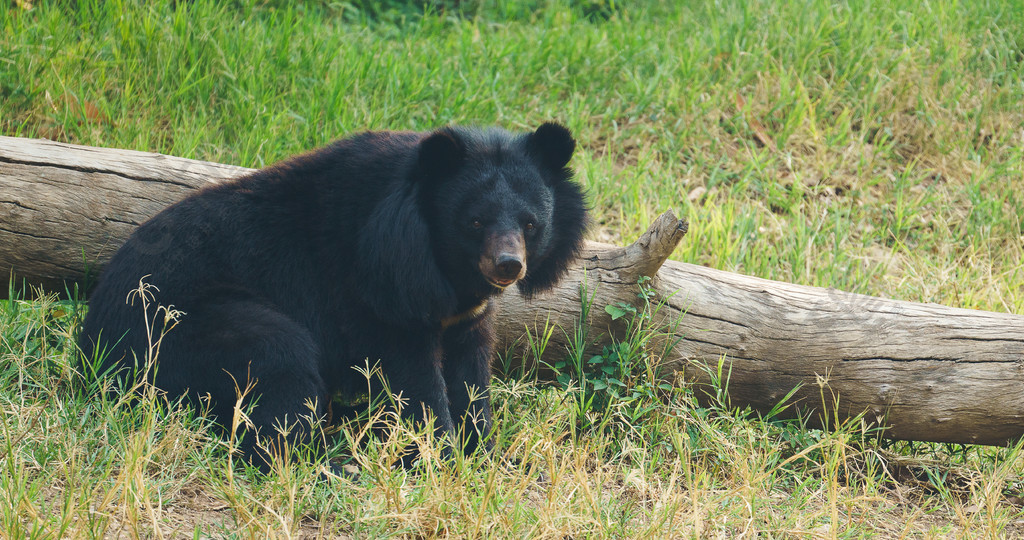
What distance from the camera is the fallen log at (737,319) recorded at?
12.2ft

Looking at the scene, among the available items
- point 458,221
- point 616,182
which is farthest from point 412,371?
point 616,182

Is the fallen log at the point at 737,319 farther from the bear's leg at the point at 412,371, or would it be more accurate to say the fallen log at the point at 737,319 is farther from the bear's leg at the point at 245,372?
the bear's leg at the point at 245,372

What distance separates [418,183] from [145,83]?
2997 mm

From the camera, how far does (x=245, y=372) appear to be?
10.3 ft

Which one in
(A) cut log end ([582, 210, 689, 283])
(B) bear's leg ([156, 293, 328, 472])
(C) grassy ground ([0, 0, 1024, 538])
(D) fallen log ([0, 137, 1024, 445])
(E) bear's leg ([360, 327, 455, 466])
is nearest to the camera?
(C) grassy ground ([0, 0, 1024, 538])

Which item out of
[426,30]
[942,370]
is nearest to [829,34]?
[426,30]

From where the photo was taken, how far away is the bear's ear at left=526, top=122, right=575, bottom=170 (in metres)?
3.47

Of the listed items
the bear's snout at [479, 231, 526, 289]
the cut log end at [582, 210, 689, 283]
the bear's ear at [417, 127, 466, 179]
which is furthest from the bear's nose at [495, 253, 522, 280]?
the cut log end at [582, 210, 689, 283]

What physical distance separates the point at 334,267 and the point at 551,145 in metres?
1.02

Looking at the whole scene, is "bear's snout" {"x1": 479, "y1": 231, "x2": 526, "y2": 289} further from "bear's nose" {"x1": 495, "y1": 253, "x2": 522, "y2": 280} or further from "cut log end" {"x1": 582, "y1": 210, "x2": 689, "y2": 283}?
"cut log end" {"x1": 582, "y1": 210, "x2": 689, "y2": 283}


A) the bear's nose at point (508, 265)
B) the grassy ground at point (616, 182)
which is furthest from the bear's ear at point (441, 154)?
the grassy ground at point (616, 182)

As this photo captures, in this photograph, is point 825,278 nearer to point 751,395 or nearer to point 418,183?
point 751,395

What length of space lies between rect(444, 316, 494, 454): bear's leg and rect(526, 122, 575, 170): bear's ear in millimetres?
728

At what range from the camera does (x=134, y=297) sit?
10.4ft
